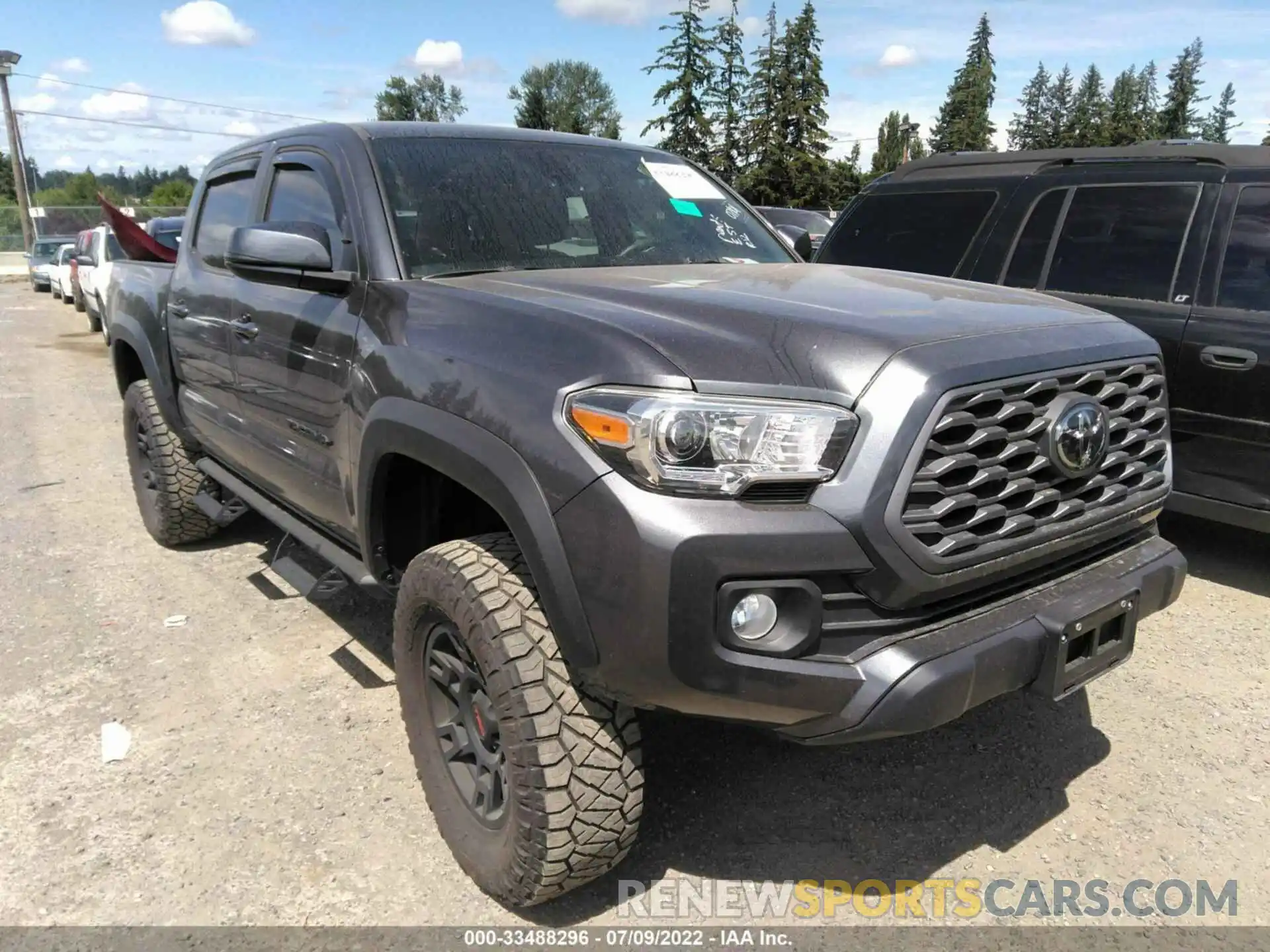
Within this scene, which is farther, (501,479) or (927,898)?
(927,898)

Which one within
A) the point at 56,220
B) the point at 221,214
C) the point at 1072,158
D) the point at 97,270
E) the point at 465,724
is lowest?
the point at 465,724

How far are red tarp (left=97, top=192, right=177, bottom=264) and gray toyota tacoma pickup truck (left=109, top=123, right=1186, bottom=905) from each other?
3688mm

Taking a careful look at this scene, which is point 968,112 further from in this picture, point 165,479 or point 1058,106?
point 165,479

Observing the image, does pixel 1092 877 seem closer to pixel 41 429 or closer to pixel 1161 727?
pixel 1161 727

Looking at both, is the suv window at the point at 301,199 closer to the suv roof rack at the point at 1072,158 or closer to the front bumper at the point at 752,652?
the front bumper at the point at 752,652

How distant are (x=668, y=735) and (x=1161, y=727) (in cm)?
166

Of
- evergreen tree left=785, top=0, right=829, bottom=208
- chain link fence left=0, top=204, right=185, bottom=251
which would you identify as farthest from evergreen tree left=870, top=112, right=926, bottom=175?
chain link fence left=0, top=204, right=185, bottom=251

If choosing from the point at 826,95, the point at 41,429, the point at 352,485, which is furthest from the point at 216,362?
the point at 826,95

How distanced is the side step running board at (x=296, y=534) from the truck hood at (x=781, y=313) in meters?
0.97

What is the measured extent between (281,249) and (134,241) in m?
4.13

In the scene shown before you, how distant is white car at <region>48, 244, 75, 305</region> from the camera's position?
2212 centimetres

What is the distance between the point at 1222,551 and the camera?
16.1 ft

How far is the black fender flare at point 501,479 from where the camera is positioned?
2068 millimetres

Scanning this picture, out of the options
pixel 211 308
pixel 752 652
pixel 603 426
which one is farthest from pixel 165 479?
pixel 752 652
